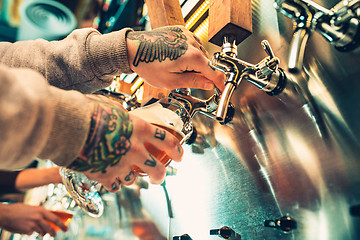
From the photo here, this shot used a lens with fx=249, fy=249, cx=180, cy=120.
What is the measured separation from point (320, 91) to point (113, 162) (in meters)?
0.61

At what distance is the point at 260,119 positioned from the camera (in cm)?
92

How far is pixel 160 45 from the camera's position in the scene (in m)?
0.90

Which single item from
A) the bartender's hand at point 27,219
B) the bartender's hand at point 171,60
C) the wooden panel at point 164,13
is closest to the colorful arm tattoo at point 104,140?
the bartender's hand at point 171,60

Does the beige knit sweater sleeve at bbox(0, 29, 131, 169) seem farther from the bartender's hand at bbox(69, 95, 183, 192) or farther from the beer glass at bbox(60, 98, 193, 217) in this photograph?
the beer glass at bbox(60, 98, 193, 217)

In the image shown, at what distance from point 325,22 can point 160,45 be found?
0.52 meters

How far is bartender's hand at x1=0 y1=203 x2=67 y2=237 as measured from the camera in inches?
42.3

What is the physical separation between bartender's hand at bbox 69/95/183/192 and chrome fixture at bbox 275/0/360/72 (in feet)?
1.35

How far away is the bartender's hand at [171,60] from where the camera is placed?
875 mm

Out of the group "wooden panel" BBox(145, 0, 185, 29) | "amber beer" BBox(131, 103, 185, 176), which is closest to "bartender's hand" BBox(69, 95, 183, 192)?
"amber beer" BBox(131, 103, 185, 176)

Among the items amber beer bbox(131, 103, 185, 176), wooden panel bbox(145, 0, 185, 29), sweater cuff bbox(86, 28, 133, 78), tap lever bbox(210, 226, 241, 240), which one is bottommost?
tap lever bbox(210, 226, 241, 240)

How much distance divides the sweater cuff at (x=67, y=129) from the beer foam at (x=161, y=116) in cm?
26

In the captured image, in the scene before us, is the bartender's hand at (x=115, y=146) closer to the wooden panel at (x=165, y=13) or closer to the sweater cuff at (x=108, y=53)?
the sweater cuff at (x=108, y=53)

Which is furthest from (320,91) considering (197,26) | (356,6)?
(197,26)

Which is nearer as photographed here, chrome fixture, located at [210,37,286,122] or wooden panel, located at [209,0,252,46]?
chrome fixture, located at [210,37,286,122]
